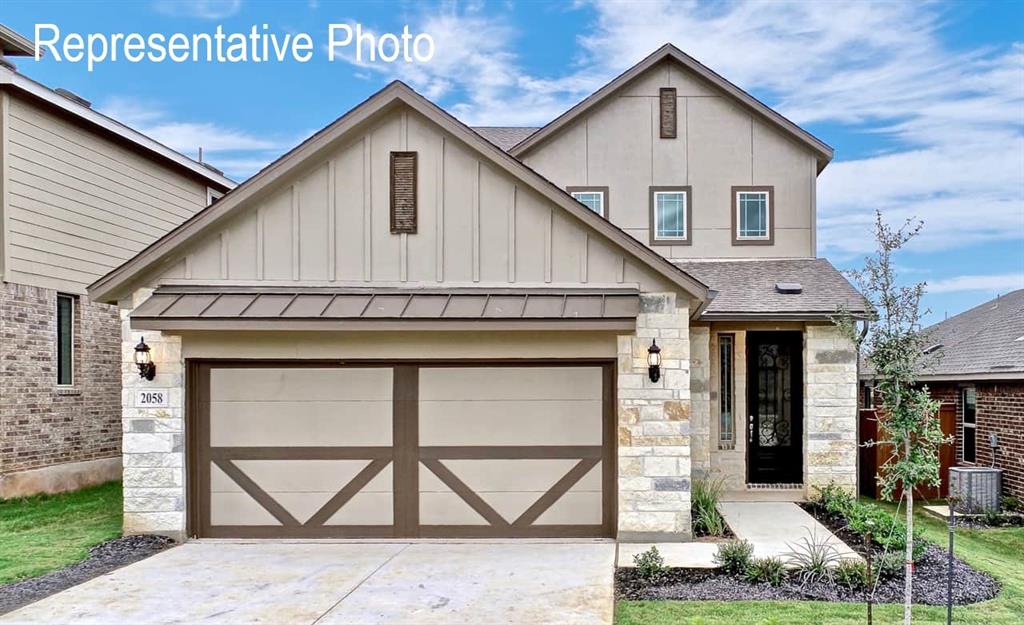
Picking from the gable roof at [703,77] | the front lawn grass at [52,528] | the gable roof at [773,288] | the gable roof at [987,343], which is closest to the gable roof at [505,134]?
the gable roof at [703,77]

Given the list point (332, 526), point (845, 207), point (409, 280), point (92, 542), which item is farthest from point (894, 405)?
point (845, 207)

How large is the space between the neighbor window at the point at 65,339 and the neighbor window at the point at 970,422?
1580 cm

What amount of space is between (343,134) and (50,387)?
7647 millimetres

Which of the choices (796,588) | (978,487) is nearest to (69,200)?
(796,588)

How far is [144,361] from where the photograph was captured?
862 cm

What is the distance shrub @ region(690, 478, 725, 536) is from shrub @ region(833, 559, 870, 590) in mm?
1929

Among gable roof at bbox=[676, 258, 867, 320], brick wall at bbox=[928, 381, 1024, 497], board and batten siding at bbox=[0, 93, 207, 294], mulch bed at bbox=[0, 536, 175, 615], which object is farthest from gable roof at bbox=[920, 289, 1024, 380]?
board and batten siding at bbox=[0, 93, 207, 294]

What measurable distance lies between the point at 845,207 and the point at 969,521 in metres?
12.8

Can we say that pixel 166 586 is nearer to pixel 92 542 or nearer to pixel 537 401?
pixel 92 542

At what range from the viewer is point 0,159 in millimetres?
11562

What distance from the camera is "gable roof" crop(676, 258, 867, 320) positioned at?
10750mm

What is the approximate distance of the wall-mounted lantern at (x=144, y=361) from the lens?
8.60 meters

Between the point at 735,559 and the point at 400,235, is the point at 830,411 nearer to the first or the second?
the point at 735,559

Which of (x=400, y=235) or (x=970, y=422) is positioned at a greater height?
(x=400, y=235)
